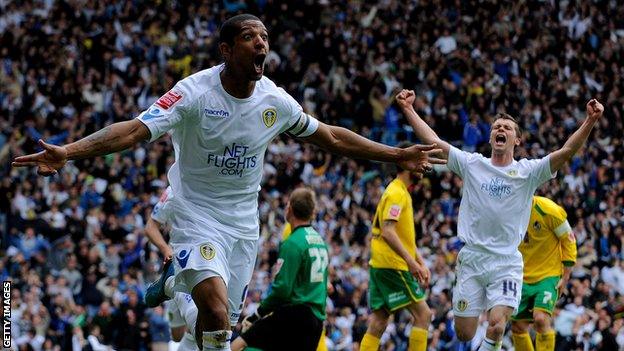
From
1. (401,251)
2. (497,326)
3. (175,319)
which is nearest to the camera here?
(497,326)

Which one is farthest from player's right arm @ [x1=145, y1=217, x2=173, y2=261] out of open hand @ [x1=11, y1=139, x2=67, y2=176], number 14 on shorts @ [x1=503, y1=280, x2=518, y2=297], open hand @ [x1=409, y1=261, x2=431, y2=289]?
open hand @ [x1=11, y1=139, x2=67, y2=176]

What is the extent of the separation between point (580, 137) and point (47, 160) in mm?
5633

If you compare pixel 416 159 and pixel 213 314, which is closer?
pixel 213 314

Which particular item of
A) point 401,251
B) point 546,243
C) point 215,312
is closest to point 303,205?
point 401,251

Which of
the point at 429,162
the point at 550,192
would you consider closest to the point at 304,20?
the point at 550,192

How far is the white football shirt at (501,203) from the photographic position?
1200 centimetres

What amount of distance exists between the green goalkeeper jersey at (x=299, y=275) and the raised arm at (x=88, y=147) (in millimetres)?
2530

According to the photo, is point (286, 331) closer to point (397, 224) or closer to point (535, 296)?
point (397, 224)

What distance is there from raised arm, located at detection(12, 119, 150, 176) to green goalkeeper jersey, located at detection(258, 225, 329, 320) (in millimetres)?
2530

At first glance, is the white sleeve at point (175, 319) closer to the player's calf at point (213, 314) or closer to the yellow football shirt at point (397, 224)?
the yellow football shirt at point (397, 224)

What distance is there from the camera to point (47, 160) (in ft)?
26.3

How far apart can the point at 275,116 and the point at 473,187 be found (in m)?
3.42

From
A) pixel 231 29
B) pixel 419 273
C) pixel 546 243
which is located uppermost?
pixel 231 29

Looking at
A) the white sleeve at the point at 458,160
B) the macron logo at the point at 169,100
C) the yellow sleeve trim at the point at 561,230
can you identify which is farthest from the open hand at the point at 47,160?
the yellow sleeve trim at the point at 561,230
